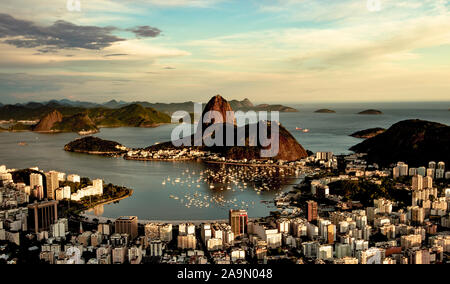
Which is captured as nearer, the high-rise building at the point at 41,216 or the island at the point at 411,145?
the high-rise building at the point at 41,216

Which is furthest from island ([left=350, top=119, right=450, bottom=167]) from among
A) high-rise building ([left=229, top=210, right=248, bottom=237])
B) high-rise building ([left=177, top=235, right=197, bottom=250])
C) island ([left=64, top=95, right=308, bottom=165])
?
high-rise building ([left=177, top=235, right=197, bottom=250])

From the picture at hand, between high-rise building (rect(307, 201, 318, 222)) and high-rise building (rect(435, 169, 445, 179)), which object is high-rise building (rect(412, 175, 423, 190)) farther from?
high-rise building (rect(307, 201, 318, 222))

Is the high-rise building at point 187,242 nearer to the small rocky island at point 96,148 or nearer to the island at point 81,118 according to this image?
the small rocky island at point 96,148

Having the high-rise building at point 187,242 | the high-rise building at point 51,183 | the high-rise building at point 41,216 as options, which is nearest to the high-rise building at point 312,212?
the high-rise building at point 187,242

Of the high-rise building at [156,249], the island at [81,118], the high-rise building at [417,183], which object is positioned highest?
the island at [81,118]

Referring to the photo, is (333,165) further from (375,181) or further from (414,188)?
(414,188)
